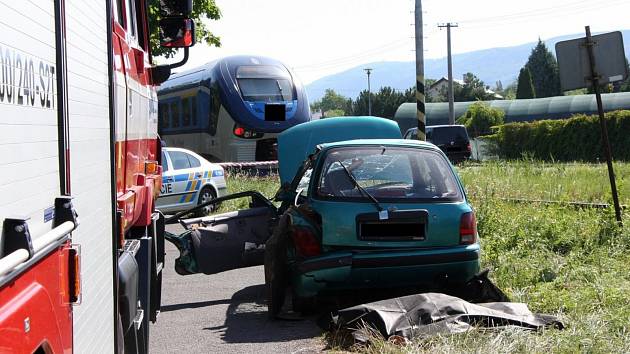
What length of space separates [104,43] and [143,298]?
186 centimetres

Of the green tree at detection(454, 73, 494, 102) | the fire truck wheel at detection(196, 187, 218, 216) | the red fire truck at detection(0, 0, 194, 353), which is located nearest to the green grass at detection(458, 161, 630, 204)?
the fire truck wheel at detection(196, 187, 218, 216)

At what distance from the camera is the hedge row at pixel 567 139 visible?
125 ft

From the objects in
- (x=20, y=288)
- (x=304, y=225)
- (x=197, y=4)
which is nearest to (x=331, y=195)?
(x=304, y=225)

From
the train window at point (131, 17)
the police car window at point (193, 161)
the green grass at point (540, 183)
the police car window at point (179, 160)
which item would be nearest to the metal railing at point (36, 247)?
the train window at point (131, 17)

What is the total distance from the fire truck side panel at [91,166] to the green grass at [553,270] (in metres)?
2.75

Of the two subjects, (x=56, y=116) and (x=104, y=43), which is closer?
(x=56, y=116)

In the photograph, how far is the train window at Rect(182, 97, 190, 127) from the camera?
91.8 ft

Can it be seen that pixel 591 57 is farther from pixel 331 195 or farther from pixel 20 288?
pixel 20 288

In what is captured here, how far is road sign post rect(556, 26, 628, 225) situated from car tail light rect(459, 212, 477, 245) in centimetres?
401

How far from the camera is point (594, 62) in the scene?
1112 centimetres

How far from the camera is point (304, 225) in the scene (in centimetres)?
769

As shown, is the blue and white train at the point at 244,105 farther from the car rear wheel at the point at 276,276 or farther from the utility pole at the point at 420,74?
the car rear wheel at the point at 276,276

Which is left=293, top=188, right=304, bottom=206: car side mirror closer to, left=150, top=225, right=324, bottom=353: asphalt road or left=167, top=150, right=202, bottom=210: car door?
left=150, top=225, right=324, bottom=353: asphalt road

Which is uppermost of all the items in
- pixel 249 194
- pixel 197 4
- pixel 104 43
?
pixel 197 4
